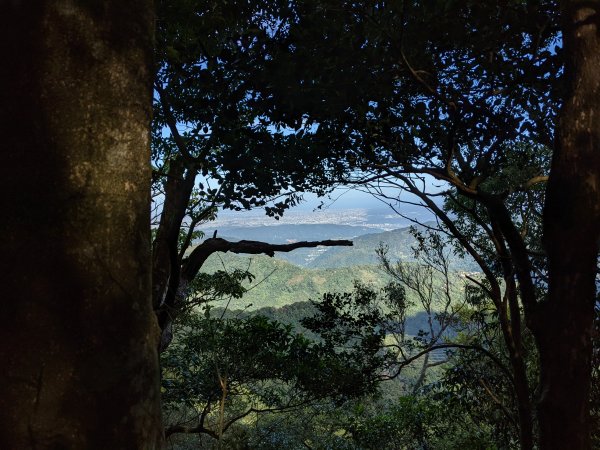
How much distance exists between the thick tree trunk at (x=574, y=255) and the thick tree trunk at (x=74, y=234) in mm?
2193

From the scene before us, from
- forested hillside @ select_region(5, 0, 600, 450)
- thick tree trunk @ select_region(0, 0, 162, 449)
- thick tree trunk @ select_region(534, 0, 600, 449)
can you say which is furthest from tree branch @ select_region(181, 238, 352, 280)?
thick tree trunk @ select_region(0, 0, 162, 449)

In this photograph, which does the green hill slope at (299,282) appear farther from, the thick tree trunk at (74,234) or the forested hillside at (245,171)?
the thick tree trunk at (74,234)

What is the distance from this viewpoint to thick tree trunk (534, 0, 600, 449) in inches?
96.7

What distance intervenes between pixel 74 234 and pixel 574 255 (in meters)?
2.41

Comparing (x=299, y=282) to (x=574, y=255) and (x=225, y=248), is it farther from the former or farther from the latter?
(x=574, y=255)

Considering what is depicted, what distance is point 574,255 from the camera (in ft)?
8.16

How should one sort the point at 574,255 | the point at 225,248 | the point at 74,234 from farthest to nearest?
the point at 225,248
the point at 574,255
the point at 74,234

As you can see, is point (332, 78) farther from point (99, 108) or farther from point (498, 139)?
point (99, 108)

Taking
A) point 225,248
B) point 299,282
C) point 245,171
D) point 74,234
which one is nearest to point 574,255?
point 74,234

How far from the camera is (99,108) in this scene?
113cm

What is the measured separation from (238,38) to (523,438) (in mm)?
4453

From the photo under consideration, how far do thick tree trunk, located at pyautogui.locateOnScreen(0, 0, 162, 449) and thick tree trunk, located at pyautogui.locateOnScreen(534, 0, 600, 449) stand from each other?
86.3 inches

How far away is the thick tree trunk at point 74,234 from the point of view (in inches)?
39.3

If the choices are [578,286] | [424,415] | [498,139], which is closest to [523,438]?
[578,286]
